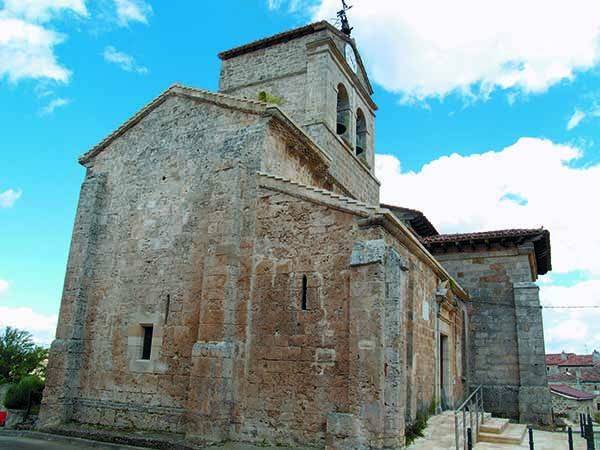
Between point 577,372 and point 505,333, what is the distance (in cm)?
3431

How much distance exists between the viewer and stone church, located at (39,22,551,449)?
7.73 m

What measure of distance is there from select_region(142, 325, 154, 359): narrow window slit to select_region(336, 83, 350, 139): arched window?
9.30 meters

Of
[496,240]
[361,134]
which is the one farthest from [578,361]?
[361,134]

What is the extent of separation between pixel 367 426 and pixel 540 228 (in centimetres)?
1102

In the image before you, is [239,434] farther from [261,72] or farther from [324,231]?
[261,72]

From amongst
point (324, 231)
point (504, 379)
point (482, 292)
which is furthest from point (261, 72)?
point (504, 379)

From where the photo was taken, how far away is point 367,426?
7.06m

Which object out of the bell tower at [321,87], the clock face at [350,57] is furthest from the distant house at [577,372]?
the clock face at [350,57]

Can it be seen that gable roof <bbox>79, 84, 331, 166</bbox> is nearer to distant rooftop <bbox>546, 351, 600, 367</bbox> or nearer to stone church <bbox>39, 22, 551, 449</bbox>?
stone church <bbox>39, 22, 551, 449</bbox>

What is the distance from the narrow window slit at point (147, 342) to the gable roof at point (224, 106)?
5.25m

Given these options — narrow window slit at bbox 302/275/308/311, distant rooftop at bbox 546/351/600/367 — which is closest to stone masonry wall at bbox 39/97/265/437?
narrow window slit at bbox 302/275/308/311

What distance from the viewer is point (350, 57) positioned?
16.9m

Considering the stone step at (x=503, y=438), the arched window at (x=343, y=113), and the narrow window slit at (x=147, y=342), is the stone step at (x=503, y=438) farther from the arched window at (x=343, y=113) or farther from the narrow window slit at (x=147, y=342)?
the arched window at (x=343, y=113)

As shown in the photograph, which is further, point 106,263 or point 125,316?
point 106,263
